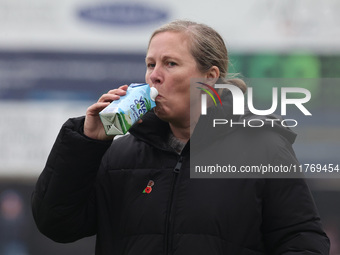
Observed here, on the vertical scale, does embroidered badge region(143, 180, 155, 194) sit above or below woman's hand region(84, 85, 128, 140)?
below

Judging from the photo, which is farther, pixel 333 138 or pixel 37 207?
pixel 333 138

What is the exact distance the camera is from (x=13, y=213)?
4.75 metres

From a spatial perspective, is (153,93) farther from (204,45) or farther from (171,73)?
(204,45)

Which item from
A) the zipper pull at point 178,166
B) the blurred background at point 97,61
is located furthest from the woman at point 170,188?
the blurred background at point 97,61

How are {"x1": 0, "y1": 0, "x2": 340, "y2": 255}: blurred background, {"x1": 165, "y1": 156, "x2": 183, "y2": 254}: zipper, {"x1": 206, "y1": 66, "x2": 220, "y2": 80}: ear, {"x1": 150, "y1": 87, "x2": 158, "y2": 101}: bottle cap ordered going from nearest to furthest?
{"x1": 165, "y1": 156, "x2": 183, "y2": 254}: zipper → {"x1": 150, "y1": 87, "x2": 158, "y2": 101}: bottle cap → {"x1": 206, "y1": 66, "x2": 220, "y2": 80}: ear → {"x1": 0, "y1": 0, "x2": 340, "y2": 255}: blurred background

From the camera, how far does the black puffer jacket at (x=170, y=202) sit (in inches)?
70.2

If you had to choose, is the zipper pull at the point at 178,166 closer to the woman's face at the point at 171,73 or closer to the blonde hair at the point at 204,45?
the woman's face at the point at 171,73

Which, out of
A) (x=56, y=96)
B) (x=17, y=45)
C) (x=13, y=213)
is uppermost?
(x=17, y=45)

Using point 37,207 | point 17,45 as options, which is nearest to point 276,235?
point 37,207

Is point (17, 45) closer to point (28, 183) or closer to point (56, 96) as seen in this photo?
point (56, 96)

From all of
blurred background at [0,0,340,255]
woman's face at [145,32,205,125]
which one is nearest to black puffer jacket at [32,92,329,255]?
woman's face at [145,32,205,125]

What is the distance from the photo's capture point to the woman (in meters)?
1.79

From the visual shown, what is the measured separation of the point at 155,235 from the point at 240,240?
0.23 metres

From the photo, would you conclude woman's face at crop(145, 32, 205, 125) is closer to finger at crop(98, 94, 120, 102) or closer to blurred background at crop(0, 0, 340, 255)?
finger at crop(98, 94, 120, 102)
